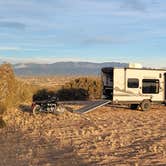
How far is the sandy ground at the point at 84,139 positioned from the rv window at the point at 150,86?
5.42 feet

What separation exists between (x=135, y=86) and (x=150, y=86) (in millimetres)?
891

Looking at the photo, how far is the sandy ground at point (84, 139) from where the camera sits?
1231 cm

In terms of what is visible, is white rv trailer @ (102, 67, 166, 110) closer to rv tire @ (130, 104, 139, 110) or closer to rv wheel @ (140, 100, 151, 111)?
rv wheel @ (140, 100, 151, 111)

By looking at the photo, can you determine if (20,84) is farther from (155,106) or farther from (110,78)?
(155,106)

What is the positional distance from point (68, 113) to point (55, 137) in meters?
6.55

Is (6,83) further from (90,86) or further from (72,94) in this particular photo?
(90,86)

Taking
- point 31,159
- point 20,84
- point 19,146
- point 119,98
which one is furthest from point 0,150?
point 20,84

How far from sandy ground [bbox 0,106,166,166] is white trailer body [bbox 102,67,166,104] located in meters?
1.18

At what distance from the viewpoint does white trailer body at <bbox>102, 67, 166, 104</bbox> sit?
81.0ft

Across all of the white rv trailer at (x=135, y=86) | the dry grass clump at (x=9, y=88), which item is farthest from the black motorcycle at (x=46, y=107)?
the white rv trailer at (x=135, y=86)

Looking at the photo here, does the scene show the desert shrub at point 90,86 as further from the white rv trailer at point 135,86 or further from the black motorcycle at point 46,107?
the black motorcycle at point 46,107

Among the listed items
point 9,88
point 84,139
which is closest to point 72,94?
point 9,88

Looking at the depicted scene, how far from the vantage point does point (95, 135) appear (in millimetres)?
16516

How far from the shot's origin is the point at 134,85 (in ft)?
81.8
